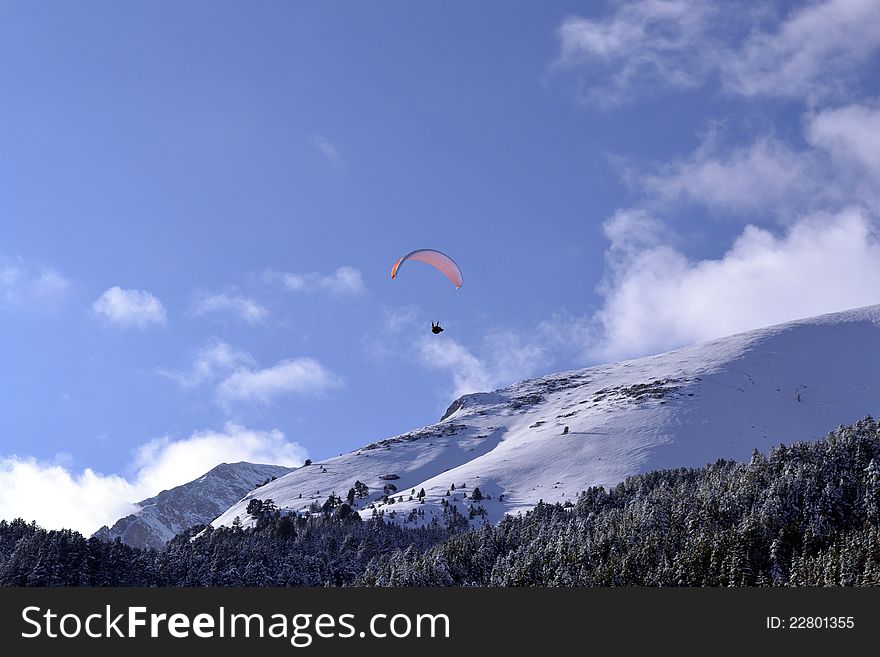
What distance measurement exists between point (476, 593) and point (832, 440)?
76.6 m

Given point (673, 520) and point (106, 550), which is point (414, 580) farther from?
point (106, 550)

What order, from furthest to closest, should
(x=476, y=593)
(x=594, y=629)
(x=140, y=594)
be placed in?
(x=476, y=593) → (x=594, y=629) → (x=140, y=594)

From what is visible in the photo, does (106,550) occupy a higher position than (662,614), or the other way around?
(106,550)

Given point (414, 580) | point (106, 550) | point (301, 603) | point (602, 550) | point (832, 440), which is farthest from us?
point (106, 550)

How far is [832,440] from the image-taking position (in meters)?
115

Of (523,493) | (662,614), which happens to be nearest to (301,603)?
(662,614)

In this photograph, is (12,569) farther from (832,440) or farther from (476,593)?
(832,440)

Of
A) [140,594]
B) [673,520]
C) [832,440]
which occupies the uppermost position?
[832,440]

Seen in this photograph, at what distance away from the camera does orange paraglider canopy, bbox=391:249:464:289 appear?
70562mm

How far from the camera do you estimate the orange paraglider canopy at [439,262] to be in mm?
70562

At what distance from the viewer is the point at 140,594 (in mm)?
41438

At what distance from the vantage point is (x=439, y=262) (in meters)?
71.2

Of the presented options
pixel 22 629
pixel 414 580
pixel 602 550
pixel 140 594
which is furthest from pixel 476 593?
pixel 414 580

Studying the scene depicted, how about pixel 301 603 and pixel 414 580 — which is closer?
pixel 301 603
